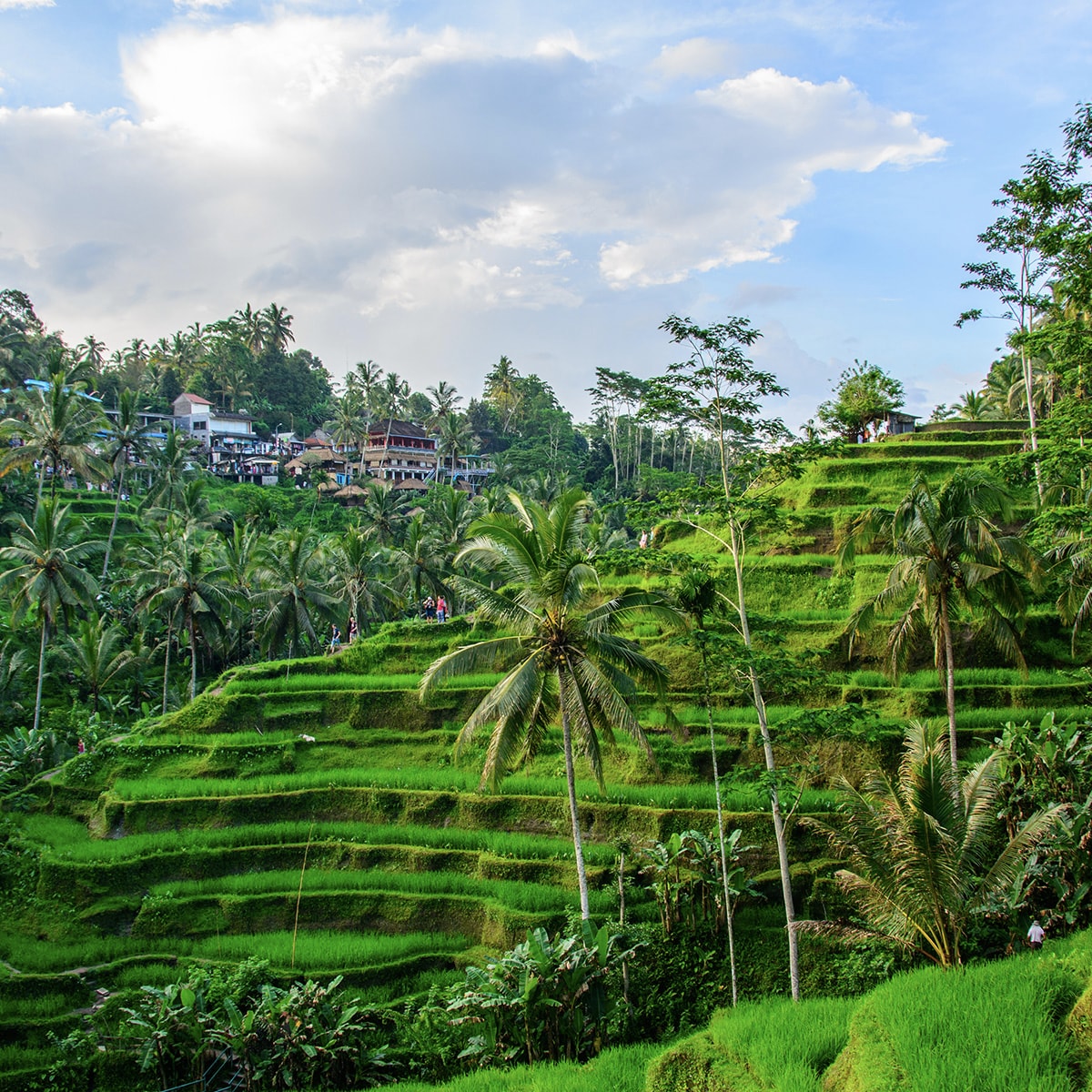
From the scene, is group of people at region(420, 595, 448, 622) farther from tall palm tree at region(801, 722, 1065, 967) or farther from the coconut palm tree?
tall palm tree at region(801, 722, 1065, 967)

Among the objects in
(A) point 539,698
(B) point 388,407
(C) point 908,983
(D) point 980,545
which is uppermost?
(B) point 388,407

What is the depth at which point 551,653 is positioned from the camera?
643 inches

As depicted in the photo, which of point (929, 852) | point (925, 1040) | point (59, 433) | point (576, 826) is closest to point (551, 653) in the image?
point (576, 826)

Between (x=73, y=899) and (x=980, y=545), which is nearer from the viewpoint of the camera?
(x=980, y=545)

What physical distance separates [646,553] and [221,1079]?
11515 millimetres

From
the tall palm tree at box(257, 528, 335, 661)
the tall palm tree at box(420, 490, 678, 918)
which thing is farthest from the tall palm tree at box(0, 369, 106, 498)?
the tall palm tree at box(420, 490, 678, 918)

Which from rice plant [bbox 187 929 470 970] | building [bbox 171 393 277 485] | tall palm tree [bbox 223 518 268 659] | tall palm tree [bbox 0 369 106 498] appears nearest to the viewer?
rice plant [bbox 187 929 470 970]

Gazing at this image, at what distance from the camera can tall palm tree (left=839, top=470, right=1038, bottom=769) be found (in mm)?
17578

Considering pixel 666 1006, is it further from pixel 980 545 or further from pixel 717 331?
pixel 717 331

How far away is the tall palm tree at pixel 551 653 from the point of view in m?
15.9

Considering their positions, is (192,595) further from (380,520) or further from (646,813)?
(646,813)

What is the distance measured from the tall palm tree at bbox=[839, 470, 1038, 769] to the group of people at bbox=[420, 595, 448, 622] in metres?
22.3

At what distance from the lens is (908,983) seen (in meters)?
10.4

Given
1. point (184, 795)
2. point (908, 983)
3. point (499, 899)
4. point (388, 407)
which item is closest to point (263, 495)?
point (388, 407)
